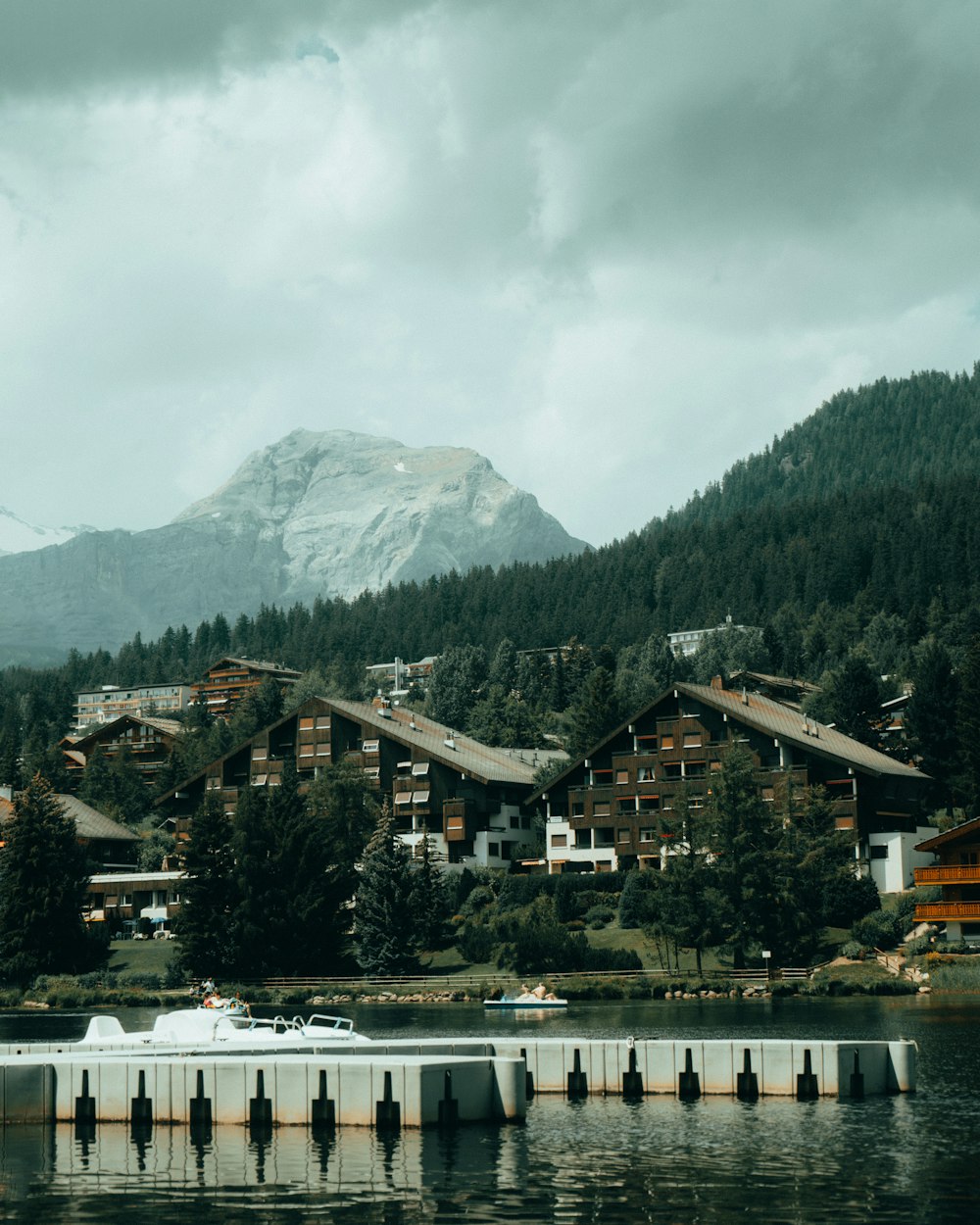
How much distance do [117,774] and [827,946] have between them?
4093 inches

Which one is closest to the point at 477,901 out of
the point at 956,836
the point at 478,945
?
the point at 478,945

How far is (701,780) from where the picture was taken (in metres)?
124

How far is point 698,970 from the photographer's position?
97.1 m

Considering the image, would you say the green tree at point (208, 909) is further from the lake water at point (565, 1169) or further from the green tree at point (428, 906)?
the lake water at point (565, 1169)

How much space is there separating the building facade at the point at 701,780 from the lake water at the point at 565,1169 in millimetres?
67439

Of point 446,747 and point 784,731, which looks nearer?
point 784,731

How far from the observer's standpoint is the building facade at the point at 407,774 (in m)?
137

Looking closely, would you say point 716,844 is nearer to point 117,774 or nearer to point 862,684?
point 862,684

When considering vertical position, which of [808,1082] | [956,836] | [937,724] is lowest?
[808,1082]

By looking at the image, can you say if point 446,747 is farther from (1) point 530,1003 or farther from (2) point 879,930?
(1) point 530,1003

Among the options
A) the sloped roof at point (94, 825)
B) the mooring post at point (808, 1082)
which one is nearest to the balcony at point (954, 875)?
the mooring post at point (808, 1082)

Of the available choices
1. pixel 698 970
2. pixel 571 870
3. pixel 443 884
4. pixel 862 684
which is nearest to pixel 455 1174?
pixel 698 970

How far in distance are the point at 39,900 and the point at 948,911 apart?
189 ft

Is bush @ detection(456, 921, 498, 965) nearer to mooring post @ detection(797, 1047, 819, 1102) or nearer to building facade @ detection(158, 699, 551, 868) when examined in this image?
building facade @ detection(158, 699, 551, 868)
